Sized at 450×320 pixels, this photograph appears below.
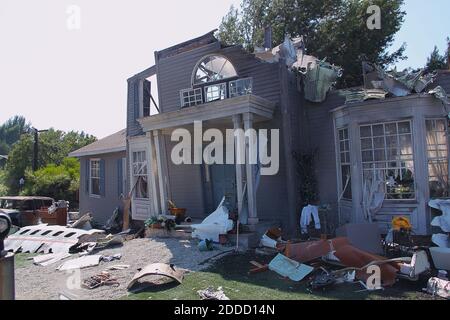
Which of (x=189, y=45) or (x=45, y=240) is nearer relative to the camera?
(x=45, y=240)

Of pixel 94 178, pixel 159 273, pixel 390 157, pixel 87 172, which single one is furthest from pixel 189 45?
pixel 87 172

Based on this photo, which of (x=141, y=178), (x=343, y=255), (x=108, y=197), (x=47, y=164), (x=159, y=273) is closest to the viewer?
(x=159, y=273)

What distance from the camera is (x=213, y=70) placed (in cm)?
1120

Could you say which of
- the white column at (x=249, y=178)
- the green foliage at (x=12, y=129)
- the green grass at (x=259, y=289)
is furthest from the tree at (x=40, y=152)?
the green foliage at (x=12, y=129)

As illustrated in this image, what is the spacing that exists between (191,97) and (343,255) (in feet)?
23.7

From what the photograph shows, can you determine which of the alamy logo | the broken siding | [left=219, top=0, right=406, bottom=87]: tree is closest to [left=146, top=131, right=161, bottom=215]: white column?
the alamy logo

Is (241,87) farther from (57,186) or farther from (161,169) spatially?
(57,186)

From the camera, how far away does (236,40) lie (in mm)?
28938

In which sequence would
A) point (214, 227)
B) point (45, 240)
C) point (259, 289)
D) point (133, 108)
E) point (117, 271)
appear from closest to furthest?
point (259, 289) < point (117, 271) < point (214, 227) < point (45, 240) < point (133, 108)

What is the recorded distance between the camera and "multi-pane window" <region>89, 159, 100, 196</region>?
16.1 m

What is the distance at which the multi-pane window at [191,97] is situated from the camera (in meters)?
11.4

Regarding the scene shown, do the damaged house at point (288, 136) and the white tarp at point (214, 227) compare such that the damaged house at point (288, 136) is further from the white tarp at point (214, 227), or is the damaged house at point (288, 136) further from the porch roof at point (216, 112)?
the white tarp at point (214, 227)

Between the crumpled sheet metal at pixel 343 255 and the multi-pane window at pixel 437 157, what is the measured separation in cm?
257

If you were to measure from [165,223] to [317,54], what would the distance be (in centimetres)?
1841
